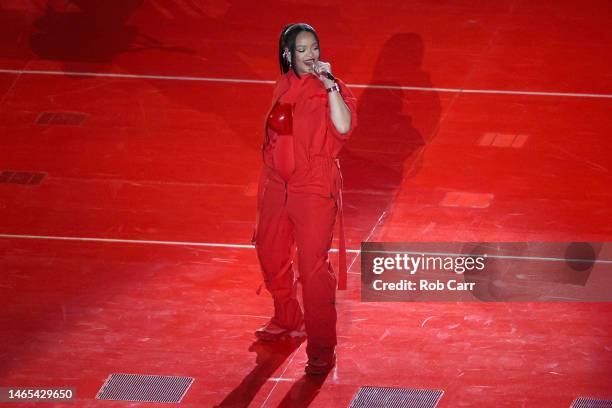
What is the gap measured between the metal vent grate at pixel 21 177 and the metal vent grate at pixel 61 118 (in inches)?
26.7

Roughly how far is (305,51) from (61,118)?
137 inches

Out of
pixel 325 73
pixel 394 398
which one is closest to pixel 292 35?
pixel 325 73

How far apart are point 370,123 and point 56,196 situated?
6.96 ft

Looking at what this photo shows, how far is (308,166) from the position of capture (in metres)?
5.10

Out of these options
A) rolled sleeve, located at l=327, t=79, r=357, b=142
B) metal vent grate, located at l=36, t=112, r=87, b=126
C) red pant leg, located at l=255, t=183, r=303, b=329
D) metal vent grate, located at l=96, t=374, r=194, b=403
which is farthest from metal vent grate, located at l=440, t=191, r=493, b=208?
metal vent grate, located at l=36, t=112, r=87, b=126

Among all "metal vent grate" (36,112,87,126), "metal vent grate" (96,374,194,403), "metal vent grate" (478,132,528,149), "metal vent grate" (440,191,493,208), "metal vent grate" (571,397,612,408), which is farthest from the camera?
"metal vent grate" (36,112,87,126)

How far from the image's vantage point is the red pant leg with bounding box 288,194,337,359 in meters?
5.11

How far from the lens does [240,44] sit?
29.3 ft

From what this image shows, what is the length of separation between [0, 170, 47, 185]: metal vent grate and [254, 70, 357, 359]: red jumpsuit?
2499mm

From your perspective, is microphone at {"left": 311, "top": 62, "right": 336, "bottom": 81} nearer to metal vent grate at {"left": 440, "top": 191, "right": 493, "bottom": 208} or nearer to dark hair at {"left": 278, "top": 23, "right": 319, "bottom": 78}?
dark hair at {"left": 278, "top": 23, "right": 319, "bottom": 78}

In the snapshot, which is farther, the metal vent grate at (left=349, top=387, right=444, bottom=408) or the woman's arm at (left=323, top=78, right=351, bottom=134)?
the metal vent grate at (left=349, top=387, right=444, bottom=408)

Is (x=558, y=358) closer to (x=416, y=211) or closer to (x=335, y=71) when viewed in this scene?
(x=416, y=211)

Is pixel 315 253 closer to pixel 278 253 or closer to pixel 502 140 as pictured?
pixel 278 253

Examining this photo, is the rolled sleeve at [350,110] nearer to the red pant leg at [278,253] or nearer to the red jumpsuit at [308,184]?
the red jumpsuit at [308,184]
